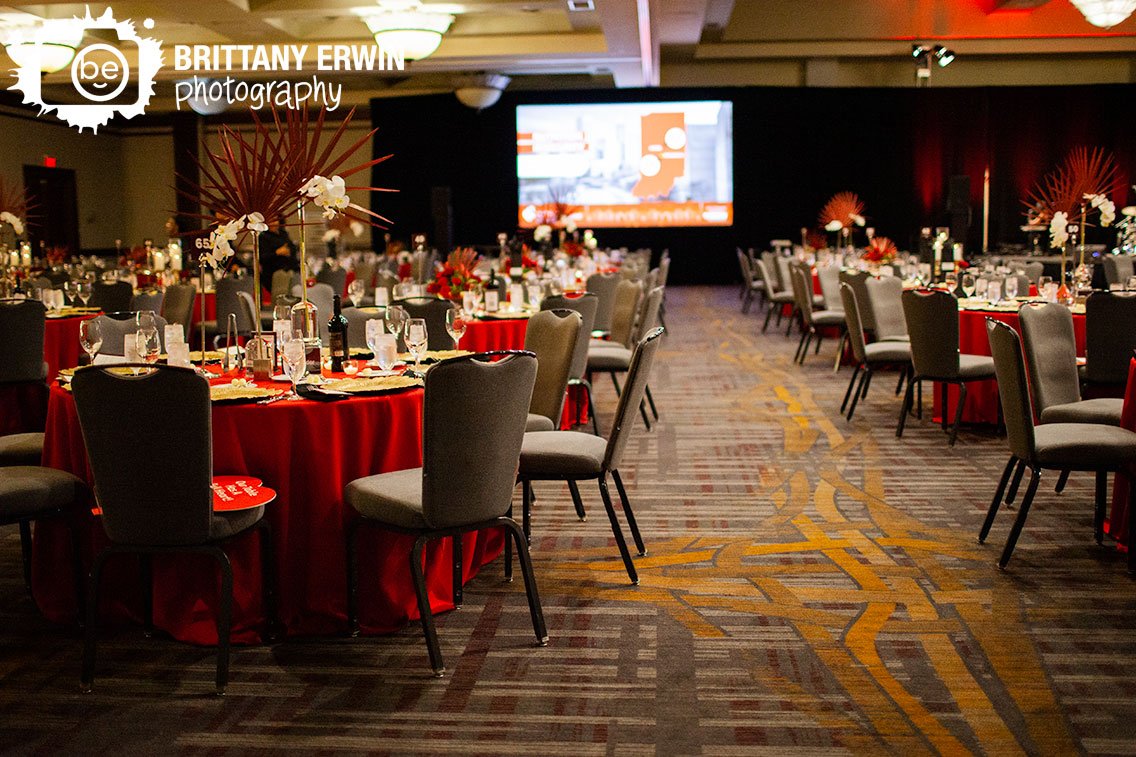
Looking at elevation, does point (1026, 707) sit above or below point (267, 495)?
below

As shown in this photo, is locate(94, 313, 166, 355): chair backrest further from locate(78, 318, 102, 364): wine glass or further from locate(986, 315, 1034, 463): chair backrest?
locate(986, 315, 1034, 463): chair backrest

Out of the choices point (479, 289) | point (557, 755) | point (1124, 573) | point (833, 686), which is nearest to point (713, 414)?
point (479, 289)

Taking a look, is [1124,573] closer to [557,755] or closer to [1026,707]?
[1026,707]

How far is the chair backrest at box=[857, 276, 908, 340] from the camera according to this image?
7.65m

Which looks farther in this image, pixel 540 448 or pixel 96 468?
pixel 540 448

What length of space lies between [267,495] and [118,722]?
27.7 inches

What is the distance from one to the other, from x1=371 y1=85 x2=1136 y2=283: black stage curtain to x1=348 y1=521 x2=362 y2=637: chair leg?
1644cm

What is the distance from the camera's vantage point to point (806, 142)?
19.9 m

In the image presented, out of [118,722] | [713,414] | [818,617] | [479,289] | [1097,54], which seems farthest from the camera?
[1097,54]

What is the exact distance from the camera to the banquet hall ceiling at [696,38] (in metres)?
13.0

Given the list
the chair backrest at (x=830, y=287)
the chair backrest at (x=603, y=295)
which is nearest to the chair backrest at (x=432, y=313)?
the chair backrest at (x=603, y=295)

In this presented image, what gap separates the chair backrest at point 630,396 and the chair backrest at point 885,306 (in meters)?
4.10

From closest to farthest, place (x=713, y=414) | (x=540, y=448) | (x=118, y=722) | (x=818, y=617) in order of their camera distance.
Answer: (x=118, y=722)
(x=818, y=617)
(x=540, y=448)
(x=713, y=414)

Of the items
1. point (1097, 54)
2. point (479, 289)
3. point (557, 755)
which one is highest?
point (1097, 54)
